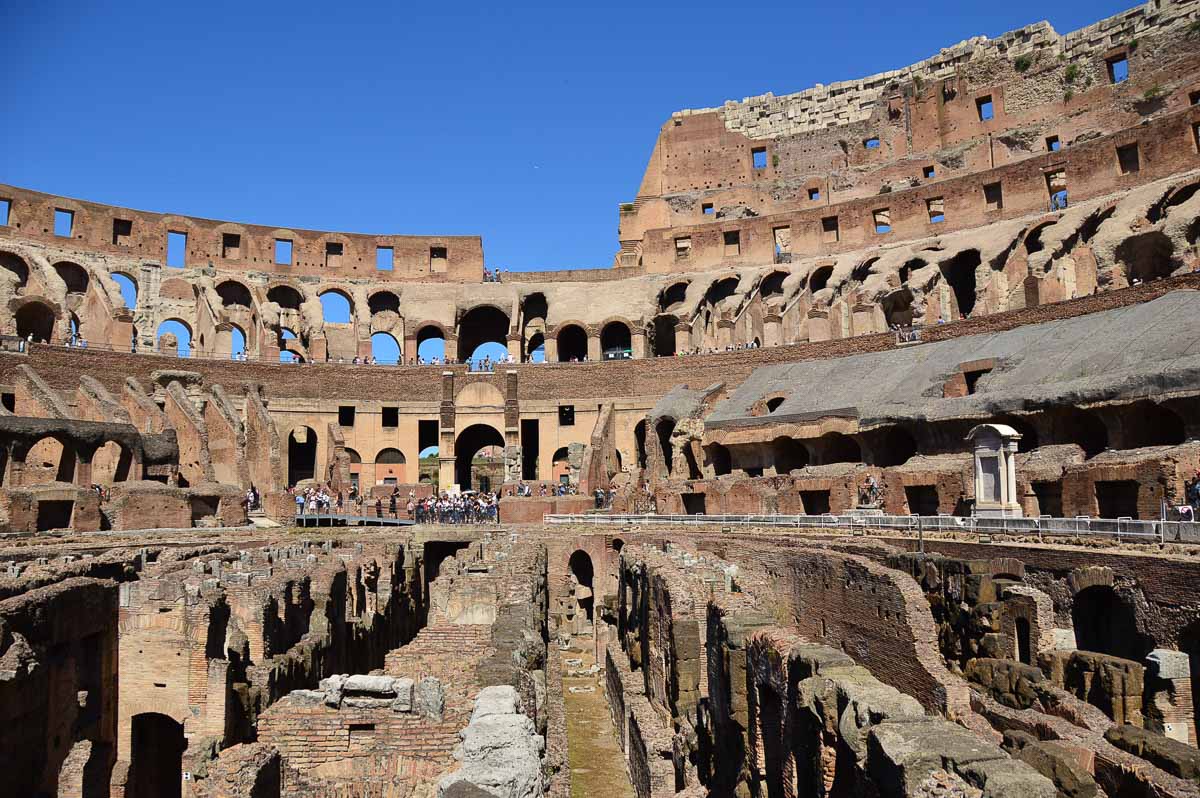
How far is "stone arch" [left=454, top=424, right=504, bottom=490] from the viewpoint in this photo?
1836 inches

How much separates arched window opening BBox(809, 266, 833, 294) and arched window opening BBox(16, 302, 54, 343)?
120ft

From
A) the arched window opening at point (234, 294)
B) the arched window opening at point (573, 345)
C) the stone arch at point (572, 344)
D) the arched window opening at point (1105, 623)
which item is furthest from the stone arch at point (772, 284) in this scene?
the arched window opening at point (1105, 623)

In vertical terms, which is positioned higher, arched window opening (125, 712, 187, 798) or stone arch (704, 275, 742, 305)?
stone arch (704, 275, 742, 305)

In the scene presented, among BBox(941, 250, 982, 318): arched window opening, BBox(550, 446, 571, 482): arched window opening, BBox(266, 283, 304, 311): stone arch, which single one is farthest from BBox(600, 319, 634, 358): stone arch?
BBox(266, 283, 304, 311): stone arch

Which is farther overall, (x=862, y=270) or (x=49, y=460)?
(x=862, y=270)

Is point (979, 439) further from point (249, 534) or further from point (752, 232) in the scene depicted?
point (752, 232)

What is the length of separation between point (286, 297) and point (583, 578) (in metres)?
30.8

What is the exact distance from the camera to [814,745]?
7.18 metres

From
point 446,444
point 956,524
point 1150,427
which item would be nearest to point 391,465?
point 446,444

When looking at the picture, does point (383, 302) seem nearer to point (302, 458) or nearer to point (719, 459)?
point (302, 458)

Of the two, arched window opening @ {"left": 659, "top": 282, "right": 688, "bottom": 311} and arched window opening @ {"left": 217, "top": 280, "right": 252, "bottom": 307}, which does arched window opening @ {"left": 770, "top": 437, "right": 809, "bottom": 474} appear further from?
arched window opening @ {"left": 217, "top": 280, "right": 252, "bottom": 307}

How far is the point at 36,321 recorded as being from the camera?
4466cm

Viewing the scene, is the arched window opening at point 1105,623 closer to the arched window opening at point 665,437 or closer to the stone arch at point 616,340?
the arched window opening at point 665,437

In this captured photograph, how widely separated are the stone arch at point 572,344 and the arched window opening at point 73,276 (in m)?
24.1
